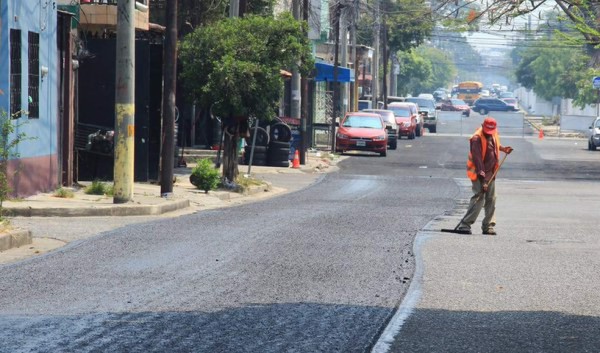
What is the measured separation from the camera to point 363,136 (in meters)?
47.5

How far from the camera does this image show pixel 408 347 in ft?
29.9

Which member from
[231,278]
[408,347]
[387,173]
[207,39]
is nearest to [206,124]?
[387,173]

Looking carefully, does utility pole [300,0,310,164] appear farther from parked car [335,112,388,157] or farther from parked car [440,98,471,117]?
parked car [440,98,471,117]

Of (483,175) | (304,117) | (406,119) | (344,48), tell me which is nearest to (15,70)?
(483,175)

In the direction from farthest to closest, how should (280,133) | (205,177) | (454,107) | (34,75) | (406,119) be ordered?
(454,107) → (406,119) → (280,133) → (205,177) → (34,75)

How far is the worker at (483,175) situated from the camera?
19078mm

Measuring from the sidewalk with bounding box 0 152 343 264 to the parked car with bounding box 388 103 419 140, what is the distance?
33.9m

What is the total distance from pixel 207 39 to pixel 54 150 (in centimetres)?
443

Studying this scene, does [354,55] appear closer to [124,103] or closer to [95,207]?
[124,103]

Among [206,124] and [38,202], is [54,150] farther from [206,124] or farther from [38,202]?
A: [206,124]

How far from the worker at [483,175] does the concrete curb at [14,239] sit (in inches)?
256

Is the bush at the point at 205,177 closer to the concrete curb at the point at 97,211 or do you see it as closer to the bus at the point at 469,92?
the concrete curb at the point at 97,211

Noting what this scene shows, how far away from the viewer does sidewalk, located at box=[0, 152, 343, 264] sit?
Result: 1566cm

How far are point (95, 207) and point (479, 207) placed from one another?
5.96 meters
